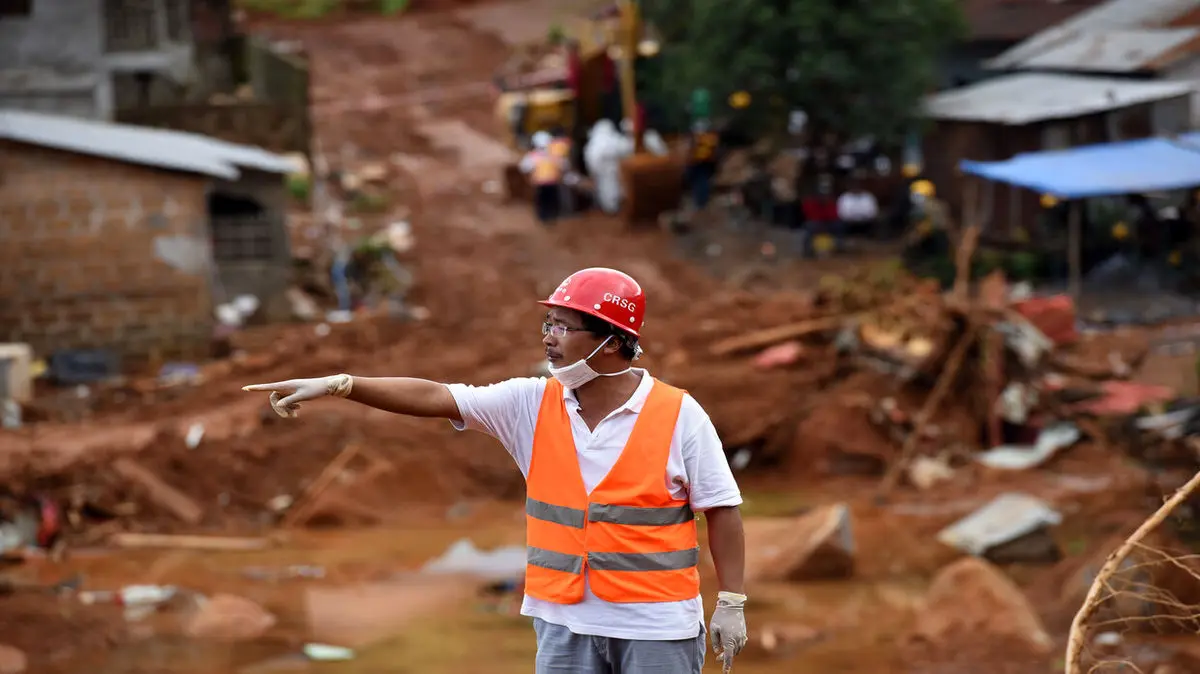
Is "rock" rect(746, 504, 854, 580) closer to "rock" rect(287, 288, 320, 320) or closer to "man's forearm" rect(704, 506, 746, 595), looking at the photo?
"man's forearm" rect(704, 506, 746, 595)

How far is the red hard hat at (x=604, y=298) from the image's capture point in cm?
449

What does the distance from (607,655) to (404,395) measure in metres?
0.91

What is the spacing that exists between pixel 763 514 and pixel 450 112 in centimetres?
2623

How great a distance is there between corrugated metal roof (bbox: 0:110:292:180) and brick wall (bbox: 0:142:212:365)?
0.58ft

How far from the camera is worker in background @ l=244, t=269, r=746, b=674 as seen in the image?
14.5 feet

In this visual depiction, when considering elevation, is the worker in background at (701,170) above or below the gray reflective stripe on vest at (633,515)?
below

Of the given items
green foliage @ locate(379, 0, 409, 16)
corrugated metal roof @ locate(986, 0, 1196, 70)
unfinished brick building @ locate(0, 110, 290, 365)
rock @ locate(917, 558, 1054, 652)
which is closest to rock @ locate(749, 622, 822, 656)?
rock @ locate(917, 558, 1054, 652)

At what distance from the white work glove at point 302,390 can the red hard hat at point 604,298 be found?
0.61 meters

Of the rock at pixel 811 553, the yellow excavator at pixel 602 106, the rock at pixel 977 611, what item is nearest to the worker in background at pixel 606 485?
the rock at pixel 977 611

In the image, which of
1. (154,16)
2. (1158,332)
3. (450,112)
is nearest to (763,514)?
(1158,332)

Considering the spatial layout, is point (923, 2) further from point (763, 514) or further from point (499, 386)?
point (499, 386)

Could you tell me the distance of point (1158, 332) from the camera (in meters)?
18.3

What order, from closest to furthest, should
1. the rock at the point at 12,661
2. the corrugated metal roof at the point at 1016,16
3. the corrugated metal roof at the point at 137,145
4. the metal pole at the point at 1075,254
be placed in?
the rock at the point at 12,661, the corrugated metal roof at the point at 137,145, the metal pole at the point at 1075,254, the corrugated metal roof at the point at 1016,16

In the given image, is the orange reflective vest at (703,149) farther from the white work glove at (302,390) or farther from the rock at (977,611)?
the white work glove at (302,390)
